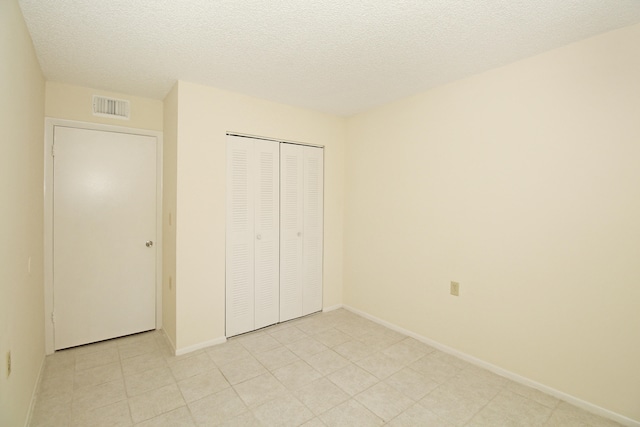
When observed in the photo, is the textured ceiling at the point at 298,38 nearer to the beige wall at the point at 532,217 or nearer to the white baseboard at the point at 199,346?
the beige wall at the point at 532,217

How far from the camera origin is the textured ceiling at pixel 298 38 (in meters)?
1.63

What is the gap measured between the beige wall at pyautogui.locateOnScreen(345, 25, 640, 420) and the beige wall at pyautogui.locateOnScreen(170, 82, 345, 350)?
1.62 m

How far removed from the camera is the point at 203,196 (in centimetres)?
276

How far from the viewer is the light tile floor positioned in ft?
6.21

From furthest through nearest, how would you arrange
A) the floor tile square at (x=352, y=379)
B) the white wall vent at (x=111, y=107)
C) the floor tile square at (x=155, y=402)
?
1. the white wall vent at (x=111, y=107)
2. the floor tile square at (x=352, y=379)
3. the floor tile square at (x=155, y=402)

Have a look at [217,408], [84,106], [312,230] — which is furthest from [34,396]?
[312,230]

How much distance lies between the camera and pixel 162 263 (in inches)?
125

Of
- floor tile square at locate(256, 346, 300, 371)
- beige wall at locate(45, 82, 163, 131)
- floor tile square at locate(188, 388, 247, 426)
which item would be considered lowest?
floor tile square at locate(188, 388, 247, 426)

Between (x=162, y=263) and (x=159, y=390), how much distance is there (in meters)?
1.37

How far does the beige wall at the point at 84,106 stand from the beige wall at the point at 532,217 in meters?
A: 2.56

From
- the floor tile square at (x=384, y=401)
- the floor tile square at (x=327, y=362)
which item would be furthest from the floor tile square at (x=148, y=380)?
the floor tile square at (x=384, y=401)

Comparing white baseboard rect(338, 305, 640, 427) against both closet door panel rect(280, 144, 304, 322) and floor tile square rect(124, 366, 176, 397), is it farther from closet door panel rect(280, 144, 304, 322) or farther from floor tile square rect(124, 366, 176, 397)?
floor tile square rect(124, 366, 176, 397)

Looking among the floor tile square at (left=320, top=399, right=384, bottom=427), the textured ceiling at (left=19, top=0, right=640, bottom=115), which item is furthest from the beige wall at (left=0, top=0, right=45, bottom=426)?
the floor tile square at (left=320, top=399, right=384, bottom=427)

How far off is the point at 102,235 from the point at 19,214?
1.22 m
